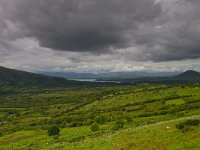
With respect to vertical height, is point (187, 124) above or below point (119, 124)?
above

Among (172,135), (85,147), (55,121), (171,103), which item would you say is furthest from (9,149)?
(171,103)

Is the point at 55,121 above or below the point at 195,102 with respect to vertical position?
below

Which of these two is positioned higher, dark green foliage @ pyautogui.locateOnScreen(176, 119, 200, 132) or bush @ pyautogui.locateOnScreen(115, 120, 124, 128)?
dark green foliage @ pyautogui.locateOnScreen(176, 119, 200, 132)

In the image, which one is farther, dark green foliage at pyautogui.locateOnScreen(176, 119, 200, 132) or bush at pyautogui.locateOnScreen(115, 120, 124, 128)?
bush at pyautogui.locateOnScreen(115, 120, 124, 128)

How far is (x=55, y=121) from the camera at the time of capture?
624ft

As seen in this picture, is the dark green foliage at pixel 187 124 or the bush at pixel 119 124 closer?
the dark green foliage at pixel 187 124

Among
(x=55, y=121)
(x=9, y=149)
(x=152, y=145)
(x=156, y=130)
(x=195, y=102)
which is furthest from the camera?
(x=55, y=121)

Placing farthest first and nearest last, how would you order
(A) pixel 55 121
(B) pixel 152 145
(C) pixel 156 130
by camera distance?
(A) pixel 55 121 → (C) pixel 156 130 → (B) pixel 152 145

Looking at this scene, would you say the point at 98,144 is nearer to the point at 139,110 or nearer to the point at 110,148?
the point at 110,148

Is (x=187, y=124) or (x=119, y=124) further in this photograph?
(x=119, y=124)

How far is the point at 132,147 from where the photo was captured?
3741cm

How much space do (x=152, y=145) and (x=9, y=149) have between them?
5477cm

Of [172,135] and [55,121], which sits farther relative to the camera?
[55,121]

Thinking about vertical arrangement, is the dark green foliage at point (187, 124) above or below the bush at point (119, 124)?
above
